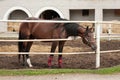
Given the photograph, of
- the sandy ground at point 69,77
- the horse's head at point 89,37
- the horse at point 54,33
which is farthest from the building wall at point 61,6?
the sandy ground at point 69,77

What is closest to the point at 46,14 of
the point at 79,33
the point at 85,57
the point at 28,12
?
the point at 28,12

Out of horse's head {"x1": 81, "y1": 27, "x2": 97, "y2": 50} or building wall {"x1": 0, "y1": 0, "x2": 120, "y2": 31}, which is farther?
building wall {"x1": 0, "y1": 0, "x2": 120, "y2": 31}

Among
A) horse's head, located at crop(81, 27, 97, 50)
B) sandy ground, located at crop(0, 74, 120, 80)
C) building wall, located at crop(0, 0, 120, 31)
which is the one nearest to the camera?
sandy ground, located at crop(0, 74, 120, 80)

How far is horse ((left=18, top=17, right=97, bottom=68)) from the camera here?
11.6 metres

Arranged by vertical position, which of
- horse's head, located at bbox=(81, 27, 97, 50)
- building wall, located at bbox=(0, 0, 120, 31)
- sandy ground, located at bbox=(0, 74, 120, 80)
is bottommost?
sandy ground, located at bbox=(0, 74, 120, 80)

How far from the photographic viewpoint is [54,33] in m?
11.9

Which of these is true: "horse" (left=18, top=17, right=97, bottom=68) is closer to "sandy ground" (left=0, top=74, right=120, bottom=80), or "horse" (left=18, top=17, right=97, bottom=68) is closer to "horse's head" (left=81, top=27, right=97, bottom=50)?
"horse's head" (left=81, top=27, right=97, bottom=50)

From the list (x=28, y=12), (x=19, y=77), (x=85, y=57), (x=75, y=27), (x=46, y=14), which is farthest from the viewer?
(x=46, y=14)

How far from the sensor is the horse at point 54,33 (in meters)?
11.6

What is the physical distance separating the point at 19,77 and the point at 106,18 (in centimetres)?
2760

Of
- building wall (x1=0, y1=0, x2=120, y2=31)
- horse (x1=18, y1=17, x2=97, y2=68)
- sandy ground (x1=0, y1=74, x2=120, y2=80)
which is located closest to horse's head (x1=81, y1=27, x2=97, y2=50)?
horse (x1=18, y1=17, x2=97, y2=68)

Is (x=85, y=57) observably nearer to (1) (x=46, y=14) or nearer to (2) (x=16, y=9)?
(2) (x=16, y=9)

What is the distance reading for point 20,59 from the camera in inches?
516

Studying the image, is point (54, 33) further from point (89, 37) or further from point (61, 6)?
point (61, 6)
